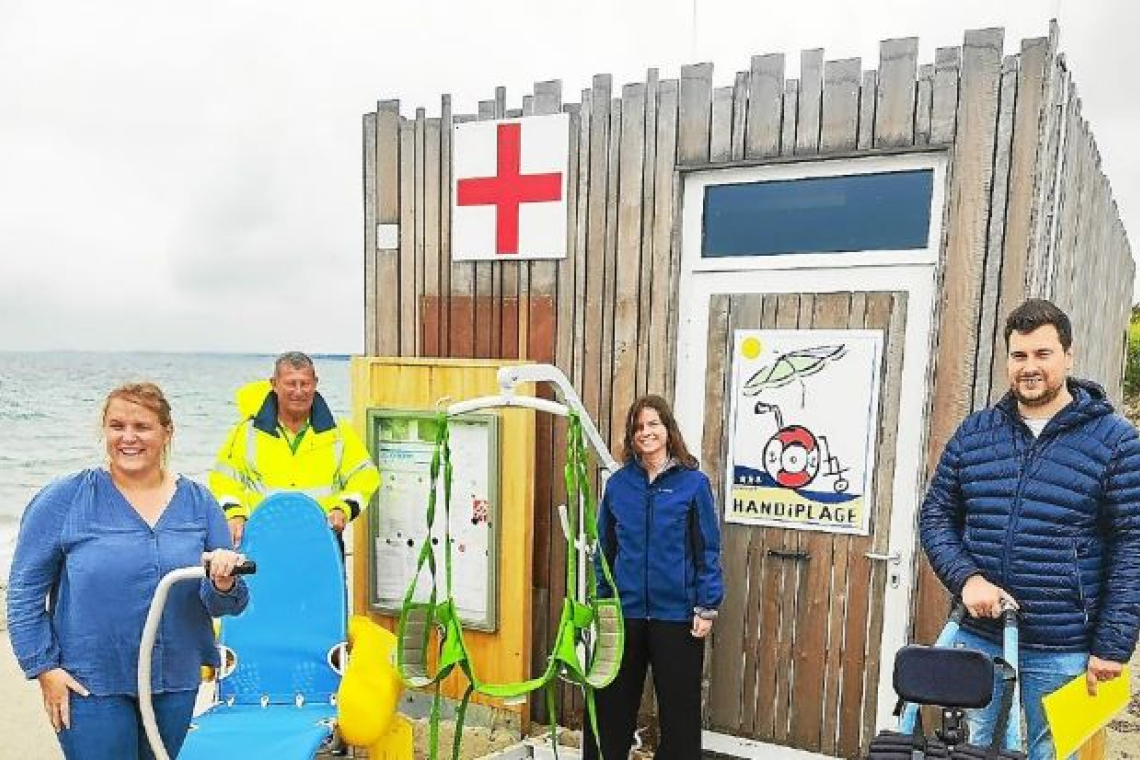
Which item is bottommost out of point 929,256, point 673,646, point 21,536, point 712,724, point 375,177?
point 712,724

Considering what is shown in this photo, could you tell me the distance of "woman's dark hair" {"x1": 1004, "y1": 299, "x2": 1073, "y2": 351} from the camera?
1.99m

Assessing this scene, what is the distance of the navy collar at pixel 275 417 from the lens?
3135mm

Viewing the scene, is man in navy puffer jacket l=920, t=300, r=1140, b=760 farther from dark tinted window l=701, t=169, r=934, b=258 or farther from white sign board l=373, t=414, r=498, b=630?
white sign board l=373, t=414, r=498, b=630

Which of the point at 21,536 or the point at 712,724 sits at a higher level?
the point at 21,536

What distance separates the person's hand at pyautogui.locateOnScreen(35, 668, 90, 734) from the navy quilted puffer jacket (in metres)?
2.17

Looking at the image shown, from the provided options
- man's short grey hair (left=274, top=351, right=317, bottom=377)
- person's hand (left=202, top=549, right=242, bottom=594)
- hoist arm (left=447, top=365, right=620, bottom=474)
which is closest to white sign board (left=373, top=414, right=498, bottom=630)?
man's short grey hair (left=274, top=351, right=317, bottom=377)

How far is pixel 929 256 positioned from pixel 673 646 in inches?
63.6

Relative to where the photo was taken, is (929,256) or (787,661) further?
(787,661)

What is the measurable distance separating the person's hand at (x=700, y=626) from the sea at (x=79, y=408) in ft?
6.04

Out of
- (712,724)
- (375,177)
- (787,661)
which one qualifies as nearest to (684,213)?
(375,177)

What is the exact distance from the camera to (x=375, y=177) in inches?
154

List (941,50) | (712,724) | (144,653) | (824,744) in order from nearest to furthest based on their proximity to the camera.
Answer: (144,653) < (941,50) < (824,744) < (712,724)

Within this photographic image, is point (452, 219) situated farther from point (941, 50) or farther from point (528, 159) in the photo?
point (941, 50)

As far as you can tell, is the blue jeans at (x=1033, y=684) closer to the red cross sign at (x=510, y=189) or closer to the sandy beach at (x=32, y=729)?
the sandy beach at (x=32, y=729)
